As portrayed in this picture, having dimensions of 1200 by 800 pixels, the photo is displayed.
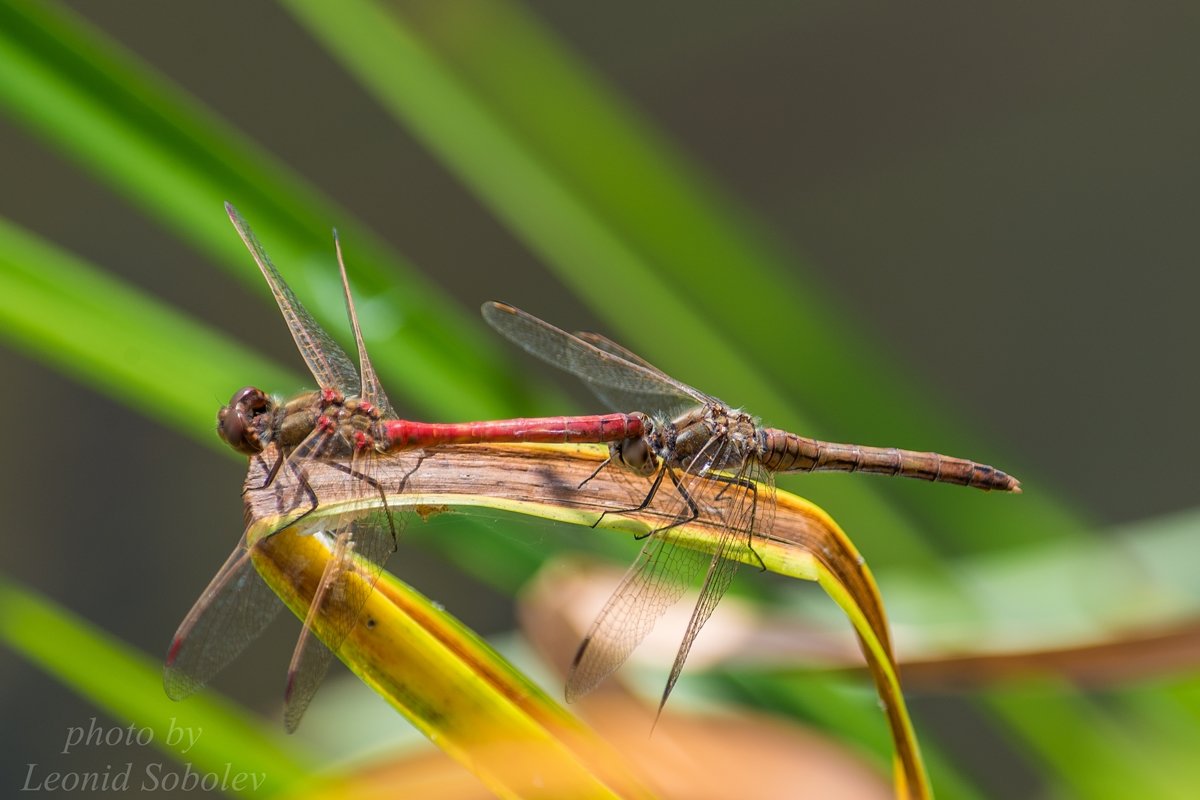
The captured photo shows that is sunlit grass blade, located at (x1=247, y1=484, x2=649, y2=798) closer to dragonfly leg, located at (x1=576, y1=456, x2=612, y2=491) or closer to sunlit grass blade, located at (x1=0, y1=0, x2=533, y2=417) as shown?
dragonfly leg, located at (x1=576, y1=456, x2=612, y2=491)

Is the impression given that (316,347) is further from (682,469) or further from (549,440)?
(682,469)

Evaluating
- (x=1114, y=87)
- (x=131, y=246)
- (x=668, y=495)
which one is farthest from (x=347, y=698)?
(x=1114, y=87)

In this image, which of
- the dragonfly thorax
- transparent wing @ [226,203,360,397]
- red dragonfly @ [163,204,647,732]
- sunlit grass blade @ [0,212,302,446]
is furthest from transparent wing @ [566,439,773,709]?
sunlit grass blade @ [0,212,302,446]

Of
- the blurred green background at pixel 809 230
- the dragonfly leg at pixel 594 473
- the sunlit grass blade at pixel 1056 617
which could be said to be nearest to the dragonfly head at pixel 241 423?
the dragonfly leg at pixel 594 473

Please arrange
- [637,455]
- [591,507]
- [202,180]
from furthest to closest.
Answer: [637,455]
[202,180]
[591,507]

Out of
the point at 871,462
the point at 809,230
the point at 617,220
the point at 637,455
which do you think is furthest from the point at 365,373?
the point at 809,230

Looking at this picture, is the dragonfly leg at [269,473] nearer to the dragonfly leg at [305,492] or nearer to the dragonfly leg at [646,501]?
the dragonfly leg at [305,492]
